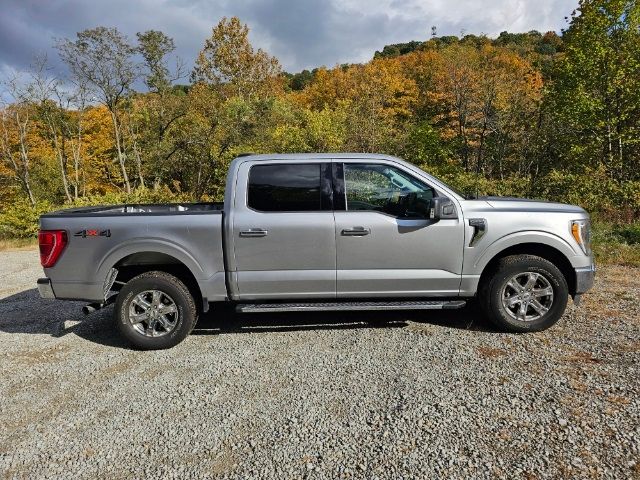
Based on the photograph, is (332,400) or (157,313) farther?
(157,313)

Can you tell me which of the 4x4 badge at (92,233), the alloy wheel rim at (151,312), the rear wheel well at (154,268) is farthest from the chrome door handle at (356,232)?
the 4x4 badge at (92,233)

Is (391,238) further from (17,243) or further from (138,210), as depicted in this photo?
(17,243)

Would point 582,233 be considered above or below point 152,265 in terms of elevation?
above

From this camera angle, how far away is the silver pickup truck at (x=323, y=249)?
13.4 ft

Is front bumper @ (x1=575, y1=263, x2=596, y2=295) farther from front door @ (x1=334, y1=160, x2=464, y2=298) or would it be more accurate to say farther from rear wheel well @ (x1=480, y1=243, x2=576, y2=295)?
front door @ (x1=334, y1=160, x2=464, y2=298)

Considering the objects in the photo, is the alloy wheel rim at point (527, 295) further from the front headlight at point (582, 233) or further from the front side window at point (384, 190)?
the front side window at point (384, 190)

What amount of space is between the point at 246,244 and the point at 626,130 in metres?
16.3

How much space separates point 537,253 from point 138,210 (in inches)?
183

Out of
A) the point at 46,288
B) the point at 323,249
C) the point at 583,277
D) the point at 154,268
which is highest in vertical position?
the point at 323,249

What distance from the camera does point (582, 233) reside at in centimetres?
419

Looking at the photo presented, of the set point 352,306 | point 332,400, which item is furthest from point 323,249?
point 332,400

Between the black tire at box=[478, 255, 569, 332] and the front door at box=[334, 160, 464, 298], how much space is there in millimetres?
370

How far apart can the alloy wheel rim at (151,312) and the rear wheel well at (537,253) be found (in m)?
3.23

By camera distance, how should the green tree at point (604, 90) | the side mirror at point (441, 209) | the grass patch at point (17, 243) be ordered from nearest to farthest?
the side mirror at point (441, 209)
the grass patch at point (17, 243)
the green tree at point (604, 90)
